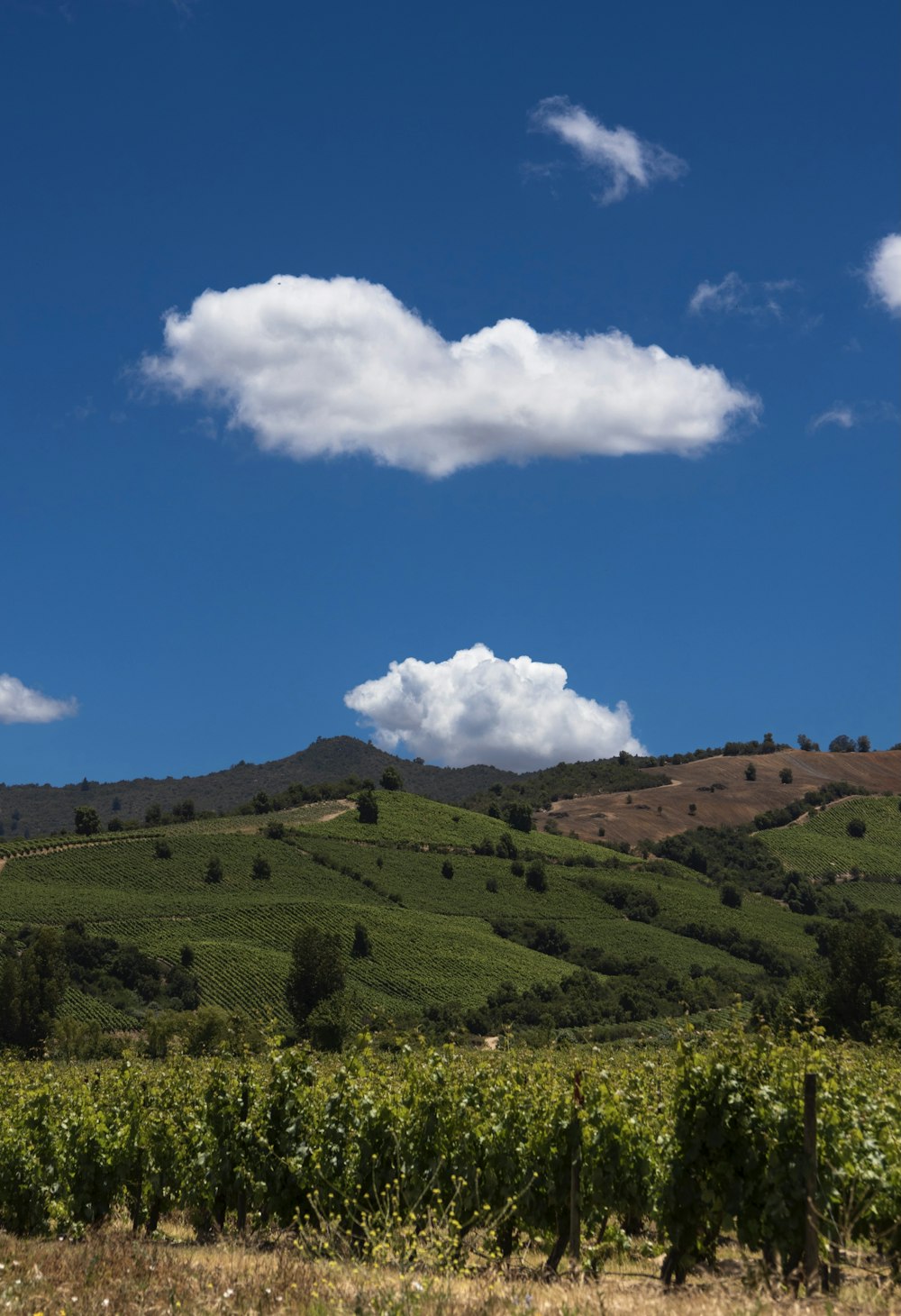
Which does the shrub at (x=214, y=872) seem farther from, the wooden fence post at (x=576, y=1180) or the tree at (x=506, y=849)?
the wooden fence post at (x=576, y=1180)

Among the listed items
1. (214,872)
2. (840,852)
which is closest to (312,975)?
(214,872)

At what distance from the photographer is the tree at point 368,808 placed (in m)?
180

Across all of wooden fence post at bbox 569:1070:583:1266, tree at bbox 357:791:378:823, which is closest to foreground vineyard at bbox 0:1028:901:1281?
wooden fence post at bbox 569:1070:583:1266

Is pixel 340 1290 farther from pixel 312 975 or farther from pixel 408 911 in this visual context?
pixel 408 911

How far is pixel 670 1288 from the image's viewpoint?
13031mm

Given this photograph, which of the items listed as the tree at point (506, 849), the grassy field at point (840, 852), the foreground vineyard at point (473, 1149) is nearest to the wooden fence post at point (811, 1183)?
the foreground vineyard at point (473, 1149)

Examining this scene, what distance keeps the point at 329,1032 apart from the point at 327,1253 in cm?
8107

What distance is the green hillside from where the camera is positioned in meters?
120

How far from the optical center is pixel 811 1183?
1176 centimetres

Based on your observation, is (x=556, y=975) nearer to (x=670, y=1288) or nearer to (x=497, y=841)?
(x=497, y=841)

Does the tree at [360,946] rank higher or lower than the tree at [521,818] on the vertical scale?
lower

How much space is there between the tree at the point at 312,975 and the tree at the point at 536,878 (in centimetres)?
5684

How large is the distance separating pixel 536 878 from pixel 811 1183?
15313cm

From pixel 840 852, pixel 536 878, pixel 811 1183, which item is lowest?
pixel 811 1183
